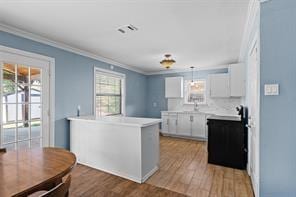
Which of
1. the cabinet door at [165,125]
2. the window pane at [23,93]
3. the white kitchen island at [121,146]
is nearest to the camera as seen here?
the white kitchen island at [121,146]

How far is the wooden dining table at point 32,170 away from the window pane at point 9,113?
4.50 feet

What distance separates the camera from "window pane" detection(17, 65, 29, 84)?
280 cm

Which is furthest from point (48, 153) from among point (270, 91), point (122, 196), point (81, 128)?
point (270, 91)

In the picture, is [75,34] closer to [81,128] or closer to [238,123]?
[81,128]

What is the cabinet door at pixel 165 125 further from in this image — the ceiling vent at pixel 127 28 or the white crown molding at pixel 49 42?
the ceiling vent at pixel 127 28

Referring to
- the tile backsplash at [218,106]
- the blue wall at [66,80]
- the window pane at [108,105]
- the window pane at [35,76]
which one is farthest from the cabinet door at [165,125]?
the window pane at [35,76]

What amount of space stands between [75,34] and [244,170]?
12.9 ft

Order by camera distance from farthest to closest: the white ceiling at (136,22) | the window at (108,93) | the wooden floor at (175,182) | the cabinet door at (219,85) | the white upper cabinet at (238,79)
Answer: the cabinet door at (219,85)
the window at (108,93)
the white upper cabinet at (238,79)
the wooden floor at (175,182)
the white ceiling at (136,22)

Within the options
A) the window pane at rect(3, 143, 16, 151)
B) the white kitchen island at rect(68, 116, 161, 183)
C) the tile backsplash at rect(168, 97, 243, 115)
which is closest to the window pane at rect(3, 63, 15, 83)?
the window pane at rect(3, 143, 16, 151)

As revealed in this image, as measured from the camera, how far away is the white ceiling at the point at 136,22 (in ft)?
6.60

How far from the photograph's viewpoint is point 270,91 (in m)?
1.74

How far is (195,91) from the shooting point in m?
5.91

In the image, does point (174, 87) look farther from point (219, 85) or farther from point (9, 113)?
point (9, 113)

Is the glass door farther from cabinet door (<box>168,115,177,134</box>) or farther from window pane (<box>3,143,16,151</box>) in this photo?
cabinet door (<box>168,115,177,134</box>)
